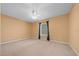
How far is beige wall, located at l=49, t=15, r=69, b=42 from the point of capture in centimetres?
559

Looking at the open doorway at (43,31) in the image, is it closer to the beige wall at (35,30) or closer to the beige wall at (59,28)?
the beige wall at (35,30)

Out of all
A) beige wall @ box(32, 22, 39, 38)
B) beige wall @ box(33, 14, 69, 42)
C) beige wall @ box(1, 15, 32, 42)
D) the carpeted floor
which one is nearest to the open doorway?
beige wall @ box(32, 22, 39, 38)

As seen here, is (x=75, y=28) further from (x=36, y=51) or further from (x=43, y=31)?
(x=43, y=31)

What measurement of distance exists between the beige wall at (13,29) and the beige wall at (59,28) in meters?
2.96

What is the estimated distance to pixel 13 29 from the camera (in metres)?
6.51

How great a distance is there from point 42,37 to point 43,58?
7088mm

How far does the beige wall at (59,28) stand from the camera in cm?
559

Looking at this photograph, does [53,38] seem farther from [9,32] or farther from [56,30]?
[9,32]

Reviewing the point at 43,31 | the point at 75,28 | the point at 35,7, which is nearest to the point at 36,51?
the point at 75,28

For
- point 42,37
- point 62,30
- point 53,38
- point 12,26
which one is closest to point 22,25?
point 12,26

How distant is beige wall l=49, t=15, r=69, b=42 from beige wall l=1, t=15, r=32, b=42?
2.96 metres

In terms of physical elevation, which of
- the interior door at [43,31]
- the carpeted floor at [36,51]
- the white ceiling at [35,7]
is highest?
the white ceiling at [35,7]

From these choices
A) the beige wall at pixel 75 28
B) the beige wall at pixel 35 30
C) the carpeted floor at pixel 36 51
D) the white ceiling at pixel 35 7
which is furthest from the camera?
the beige wall at pixel 35 30

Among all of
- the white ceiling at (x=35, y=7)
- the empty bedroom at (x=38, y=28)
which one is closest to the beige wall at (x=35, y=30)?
the empty bedroom at (x=38, y=28)
